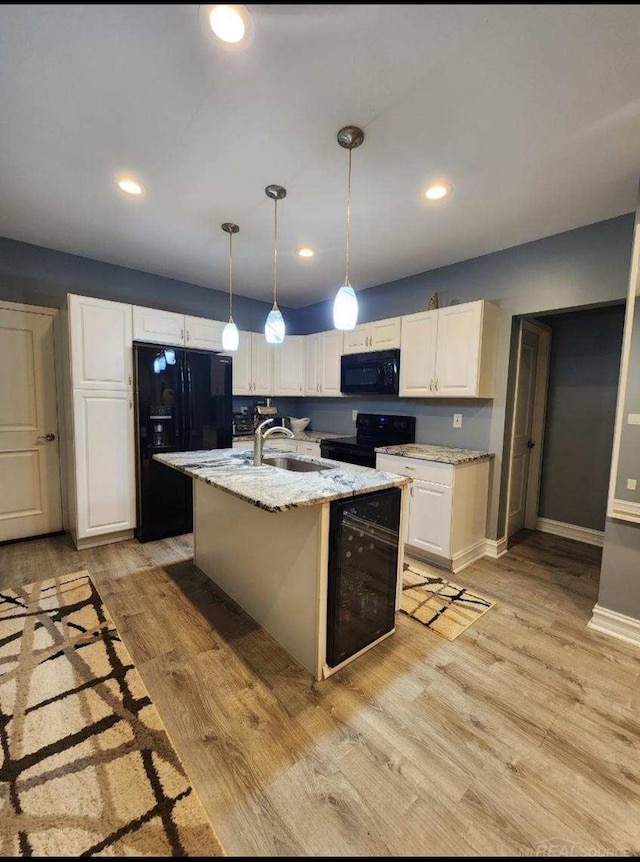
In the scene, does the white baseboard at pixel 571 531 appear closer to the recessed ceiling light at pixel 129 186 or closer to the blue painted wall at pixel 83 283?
the blue painted wall at pixel 83 283

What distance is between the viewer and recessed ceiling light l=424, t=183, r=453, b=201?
2.09 meters

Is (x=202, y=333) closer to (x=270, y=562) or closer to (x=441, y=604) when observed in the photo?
(x=270, y=562)

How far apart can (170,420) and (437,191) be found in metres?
2.86

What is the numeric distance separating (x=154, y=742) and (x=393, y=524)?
142cm

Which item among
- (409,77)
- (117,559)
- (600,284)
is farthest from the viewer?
(117,559)

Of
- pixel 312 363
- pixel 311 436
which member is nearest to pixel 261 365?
pixel 312 363

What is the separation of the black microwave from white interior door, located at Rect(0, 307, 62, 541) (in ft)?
9.72

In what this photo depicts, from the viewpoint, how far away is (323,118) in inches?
63.7

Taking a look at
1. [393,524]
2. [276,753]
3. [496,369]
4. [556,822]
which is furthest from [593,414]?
[276,753]

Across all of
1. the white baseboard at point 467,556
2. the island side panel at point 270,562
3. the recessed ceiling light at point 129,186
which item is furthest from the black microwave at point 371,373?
the recessed ceiling light at point 129,186

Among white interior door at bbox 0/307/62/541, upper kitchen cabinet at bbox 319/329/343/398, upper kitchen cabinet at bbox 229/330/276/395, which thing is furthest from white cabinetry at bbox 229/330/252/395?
white interior door at bbox 0/307/62/541

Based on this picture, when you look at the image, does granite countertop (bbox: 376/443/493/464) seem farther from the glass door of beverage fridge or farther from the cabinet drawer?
the glass door of beverage fridge

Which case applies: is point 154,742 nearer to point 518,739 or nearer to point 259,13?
point 518,739

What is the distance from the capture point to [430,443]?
11.6 feet
